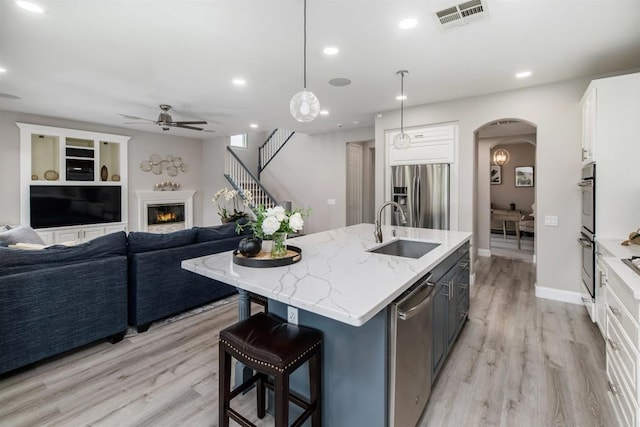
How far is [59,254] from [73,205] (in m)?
4.67

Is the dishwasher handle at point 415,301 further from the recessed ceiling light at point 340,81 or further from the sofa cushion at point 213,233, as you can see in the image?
the recessed ceiling light at point 340,81

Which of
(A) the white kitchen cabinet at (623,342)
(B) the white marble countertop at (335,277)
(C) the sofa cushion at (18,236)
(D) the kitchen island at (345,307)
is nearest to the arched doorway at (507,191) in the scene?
(A) the white kitchen cabinet at (623,342)

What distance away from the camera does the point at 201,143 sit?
857 centimetres

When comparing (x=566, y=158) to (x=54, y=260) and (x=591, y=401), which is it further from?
(x=54, y=260)

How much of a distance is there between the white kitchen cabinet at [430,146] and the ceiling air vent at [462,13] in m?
2.29

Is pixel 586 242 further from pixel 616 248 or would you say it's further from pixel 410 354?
pixel 410 354

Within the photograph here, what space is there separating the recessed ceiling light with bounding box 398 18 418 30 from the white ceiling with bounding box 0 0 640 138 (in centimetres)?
5

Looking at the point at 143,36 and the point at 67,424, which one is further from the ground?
the point at 143,36

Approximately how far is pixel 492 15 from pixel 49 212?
7617mm

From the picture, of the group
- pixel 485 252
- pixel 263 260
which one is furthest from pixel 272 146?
pixel 263 260

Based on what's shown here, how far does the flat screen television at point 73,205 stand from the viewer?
5801 mm

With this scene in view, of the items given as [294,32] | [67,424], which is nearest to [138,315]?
[67,424]

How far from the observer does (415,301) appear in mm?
1605

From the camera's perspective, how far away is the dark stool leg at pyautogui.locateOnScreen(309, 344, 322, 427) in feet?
5.16
